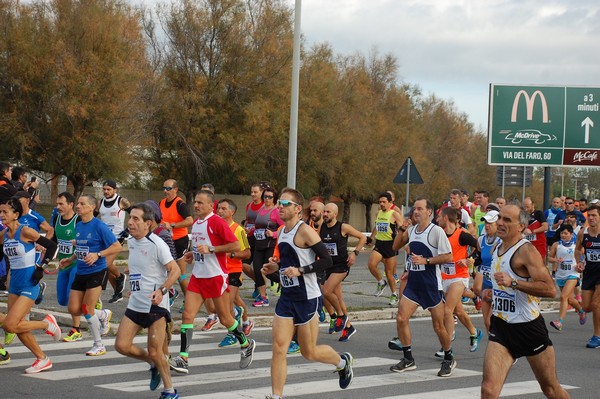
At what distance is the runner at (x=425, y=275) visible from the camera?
11.2 m

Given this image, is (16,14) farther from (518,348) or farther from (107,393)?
(518,348)

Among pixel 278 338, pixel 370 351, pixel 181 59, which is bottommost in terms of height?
pixel 370 351

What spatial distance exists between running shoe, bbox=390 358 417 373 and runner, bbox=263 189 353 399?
1711 mm

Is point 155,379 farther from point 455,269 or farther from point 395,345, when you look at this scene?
point 455,269

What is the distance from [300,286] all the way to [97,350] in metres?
3.37

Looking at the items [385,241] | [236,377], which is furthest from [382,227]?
[236,377]

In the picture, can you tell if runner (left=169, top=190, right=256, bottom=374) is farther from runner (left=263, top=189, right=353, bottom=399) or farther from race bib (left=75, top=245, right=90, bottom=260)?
runner (left=263, top=189, right=353, bottom=399)

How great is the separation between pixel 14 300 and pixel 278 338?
10.9 ft

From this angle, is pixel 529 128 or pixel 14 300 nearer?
pixel 14 300

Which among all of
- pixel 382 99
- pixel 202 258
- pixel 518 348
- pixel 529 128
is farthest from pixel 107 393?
pixel 382 99

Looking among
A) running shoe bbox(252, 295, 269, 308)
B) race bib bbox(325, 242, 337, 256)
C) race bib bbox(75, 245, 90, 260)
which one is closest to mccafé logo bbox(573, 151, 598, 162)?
running shoe bbox(252, 295, 269, 308)

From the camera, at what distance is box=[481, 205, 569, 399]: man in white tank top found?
7.47 m

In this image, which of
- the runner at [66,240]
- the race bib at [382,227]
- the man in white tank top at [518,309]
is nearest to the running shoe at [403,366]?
the man in white tank top at [518,309]

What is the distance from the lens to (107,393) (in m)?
9.23
